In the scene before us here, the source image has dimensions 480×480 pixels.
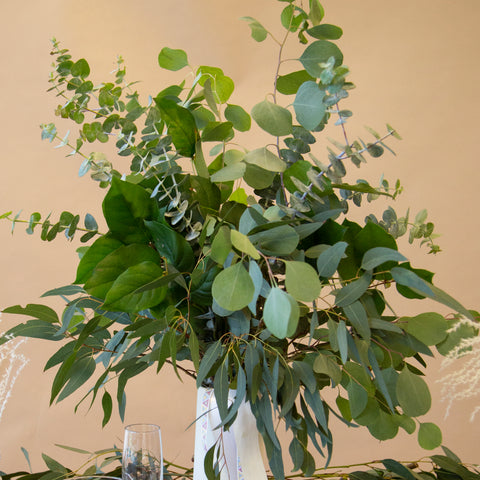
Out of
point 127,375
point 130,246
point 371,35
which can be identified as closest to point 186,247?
point 130,246

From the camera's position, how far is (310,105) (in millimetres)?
538

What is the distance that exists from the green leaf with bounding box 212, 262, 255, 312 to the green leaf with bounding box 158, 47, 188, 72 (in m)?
0.33

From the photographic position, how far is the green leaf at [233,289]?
0.52m

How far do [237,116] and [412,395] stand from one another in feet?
1.19

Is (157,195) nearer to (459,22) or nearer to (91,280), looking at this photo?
(91,280)

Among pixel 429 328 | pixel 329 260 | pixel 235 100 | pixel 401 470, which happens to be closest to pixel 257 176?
pixel 329 260

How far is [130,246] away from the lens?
0.63m

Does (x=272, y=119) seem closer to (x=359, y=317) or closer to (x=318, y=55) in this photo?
(x=318, y=55)

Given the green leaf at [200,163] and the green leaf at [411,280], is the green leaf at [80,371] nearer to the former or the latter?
the green leaf at [200,163]

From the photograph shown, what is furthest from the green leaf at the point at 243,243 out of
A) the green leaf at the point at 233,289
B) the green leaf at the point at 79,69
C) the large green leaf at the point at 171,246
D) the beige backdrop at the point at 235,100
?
the beige backdrop at the point at 235,100

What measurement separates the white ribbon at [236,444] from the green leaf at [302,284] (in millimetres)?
239

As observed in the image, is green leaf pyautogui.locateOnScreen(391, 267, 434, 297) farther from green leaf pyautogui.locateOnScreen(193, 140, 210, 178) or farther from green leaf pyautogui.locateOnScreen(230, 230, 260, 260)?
green leaf pyautogui.locateOnScreen(193, 140, 210, 178)

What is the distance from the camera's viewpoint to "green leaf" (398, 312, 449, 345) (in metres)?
0.58

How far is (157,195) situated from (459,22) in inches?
72.7
